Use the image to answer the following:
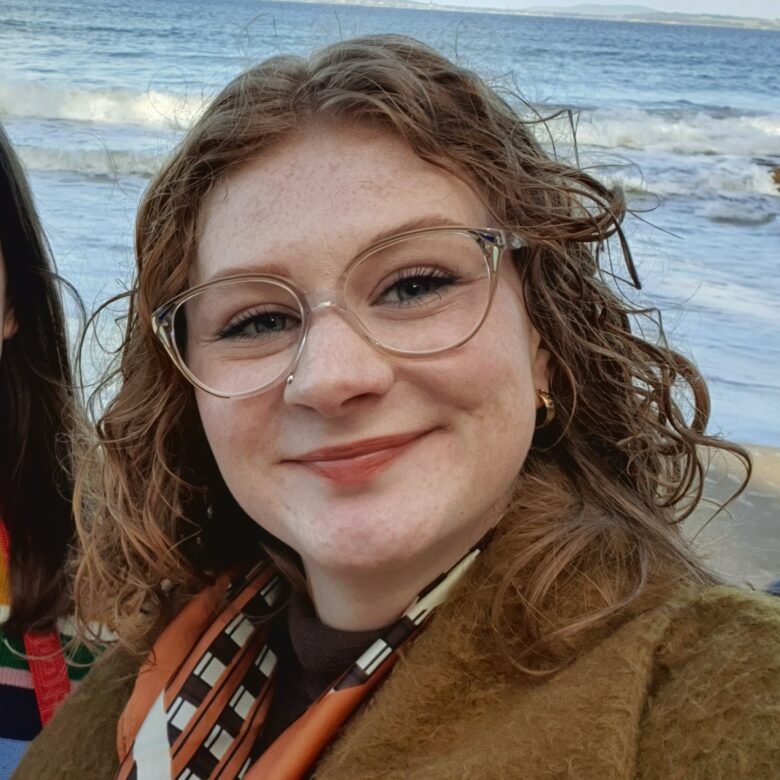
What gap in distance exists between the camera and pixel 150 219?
1.80 meters

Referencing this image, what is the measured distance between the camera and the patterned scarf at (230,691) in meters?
1.47

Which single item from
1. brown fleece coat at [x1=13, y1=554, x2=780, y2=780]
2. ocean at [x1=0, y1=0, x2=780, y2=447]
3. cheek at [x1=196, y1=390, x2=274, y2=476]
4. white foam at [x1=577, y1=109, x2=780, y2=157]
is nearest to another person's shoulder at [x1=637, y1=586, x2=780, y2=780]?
Answer: brown fleece coat at [x1=13, y1=554, x2=780, y2=780]

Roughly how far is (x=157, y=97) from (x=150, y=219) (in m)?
14.9

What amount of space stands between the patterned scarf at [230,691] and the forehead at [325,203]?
0.51 m

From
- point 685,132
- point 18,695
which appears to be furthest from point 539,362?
point 685,132

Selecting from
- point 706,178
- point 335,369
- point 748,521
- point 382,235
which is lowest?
point 706,178

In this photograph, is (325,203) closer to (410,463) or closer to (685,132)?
(410,463)

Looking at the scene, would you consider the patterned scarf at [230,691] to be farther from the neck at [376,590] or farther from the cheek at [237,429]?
the cheek at [237,429]

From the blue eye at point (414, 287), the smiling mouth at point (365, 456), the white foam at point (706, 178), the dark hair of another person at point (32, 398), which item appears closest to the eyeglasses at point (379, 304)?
the blue eye at point (414, 287)

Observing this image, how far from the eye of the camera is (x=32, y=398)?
8.93 feet

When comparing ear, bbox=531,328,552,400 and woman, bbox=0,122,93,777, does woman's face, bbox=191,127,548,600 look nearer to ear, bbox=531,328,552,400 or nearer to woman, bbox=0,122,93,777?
ear, bbox=531,328,552,400

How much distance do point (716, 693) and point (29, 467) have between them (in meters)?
2.03

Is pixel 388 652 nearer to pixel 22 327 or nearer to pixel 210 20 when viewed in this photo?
pixel 22 327

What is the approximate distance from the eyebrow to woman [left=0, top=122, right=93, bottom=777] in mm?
1237
